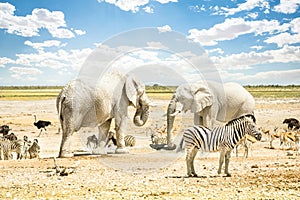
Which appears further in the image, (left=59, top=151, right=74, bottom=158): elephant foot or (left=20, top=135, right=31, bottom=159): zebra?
(left=20, top=135, right=31, bottom=159): zebra

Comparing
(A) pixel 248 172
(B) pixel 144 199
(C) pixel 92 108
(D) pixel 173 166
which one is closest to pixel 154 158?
(D) pixel 173 166

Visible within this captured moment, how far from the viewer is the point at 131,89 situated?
56.9ft

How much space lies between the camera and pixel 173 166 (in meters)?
13.4

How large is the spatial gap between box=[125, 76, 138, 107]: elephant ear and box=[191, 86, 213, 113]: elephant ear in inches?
99.8

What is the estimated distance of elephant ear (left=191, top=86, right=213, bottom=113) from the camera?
17.6m

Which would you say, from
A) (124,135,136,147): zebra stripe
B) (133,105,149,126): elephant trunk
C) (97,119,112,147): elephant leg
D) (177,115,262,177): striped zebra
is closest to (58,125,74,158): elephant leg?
(97,119,112,147): elephant leg

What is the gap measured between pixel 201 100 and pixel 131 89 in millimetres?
3026

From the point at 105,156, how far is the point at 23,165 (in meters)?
3.21

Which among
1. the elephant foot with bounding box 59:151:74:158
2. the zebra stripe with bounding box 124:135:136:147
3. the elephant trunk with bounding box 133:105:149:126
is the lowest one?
the elephant foot with bounding box 59:151:74:158

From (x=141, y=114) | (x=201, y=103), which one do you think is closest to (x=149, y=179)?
(x=201, y=103)

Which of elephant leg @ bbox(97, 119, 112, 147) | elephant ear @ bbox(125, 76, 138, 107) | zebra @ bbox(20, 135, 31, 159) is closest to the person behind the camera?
elephant ear @ bbox(125, 76, 138, 107)

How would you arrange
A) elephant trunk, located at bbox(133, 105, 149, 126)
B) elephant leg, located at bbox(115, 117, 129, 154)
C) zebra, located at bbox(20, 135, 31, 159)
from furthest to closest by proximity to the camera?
elephant trunk, located at bbox(133, 105, 149, 126), zebra, located at bbox(20, 135, 31, 159), elephant leg, located at bbox(115, 117, 129, 154)

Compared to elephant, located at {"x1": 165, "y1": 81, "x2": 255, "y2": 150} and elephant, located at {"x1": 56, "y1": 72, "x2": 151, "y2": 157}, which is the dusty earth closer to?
elephant, located at {"x1": 56, "y1": 72, "x2": 151, "y2": 157}

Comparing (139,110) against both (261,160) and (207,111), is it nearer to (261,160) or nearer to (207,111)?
(207,111)
